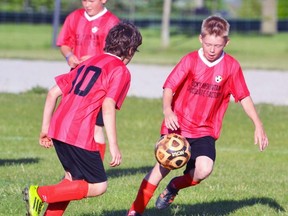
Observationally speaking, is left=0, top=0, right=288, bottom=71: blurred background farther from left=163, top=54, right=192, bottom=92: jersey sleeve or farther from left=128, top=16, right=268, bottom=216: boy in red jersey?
left=163, top=54, right=192, bottom=92: jersey sleeve

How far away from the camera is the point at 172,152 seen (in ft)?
23.7

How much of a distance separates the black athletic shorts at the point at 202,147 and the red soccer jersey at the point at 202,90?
0.14 feet

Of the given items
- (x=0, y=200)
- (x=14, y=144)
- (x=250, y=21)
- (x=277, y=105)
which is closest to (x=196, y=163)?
(x=0, y=200)

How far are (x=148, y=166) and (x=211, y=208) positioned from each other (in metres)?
3.06

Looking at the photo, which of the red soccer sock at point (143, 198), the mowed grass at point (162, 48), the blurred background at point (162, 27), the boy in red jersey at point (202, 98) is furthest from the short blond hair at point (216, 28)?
the blurred background at point (162, 27)

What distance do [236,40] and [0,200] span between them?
36.8 meters

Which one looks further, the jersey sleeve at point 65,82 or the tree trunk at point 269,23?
the tree trunk at point 269,23

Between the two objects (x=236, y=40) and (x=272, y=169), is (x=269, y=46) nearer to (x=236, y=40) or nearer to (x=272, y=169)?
(x=236, y=40)

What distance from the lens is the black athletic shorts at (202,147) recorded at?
7.69 meters

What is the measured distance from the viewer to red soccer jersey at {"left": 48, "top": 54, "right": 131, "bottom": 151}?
6.66 m

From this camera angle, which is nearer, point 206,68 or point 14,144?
point 206,68

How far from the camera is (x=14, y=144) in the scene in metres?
13.1

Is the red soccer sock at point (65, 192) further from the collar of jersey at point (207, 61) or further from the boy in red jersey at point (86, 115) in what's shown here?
the collar of jersey at point (207, 61)

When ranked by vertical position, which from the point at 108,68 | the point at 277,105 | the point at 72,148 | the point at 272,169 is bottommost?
the point at 277,105
